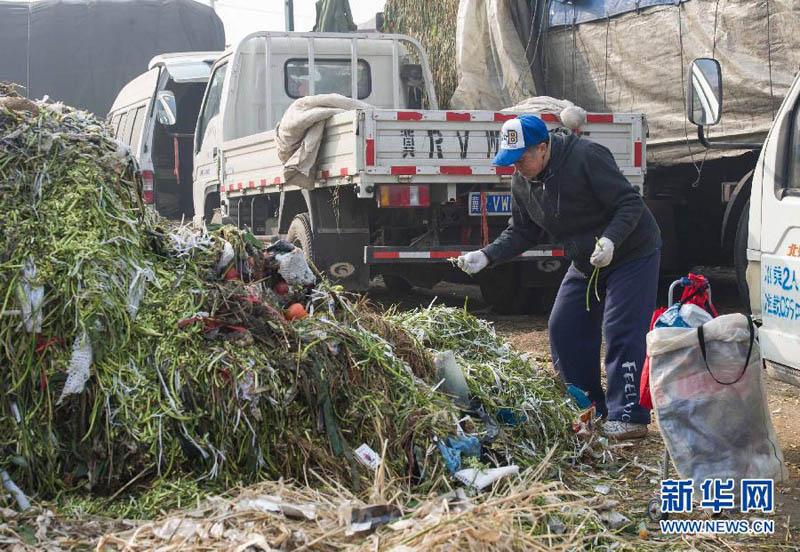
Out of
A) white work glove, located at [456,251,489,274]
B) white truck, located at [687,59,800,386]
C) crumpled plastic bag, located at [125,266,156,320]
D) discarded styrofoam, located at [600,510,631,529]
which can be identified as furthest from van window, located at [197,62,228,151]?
discarded styrofoam, located at [600,510,631,529]

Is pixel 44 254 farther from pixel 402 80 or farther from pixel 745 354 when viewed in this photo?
pixel 402 80

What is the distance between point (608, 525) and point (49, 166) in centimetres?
267

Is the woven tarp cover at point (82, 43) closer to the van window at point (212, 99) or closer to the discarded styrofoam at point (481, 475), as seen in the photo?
the van window at point (212, 99)

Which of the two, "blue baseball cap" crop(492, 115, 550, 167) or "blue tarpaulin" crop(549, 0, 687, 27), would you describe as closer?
"blue baseball cap" crop(492, 115, 550, 167)

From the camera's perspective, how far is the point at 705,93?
5031 mm

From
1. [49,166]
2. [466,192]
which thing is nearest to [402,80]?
[466,192]

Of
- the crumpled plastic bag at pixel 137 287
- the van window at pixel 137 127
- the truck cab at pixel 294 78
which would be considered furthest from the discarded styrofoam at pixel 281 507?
the van window at pixel 137 127

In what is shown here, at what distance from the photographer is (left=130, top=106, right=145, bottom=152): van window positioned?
12859 millimetres

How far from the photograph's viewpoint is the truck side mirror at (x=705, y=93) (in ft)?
16.4

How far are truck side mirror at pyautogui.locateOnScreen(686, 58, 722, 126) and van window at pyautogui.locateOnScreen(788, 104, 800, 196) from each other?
43 centimetres

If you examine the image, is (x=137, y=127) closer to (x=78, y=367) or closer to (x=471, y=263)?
(x=471, y=263)

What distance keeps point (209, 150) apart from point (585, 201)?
6854 millimetres

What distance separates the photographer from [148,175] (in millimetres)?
12391

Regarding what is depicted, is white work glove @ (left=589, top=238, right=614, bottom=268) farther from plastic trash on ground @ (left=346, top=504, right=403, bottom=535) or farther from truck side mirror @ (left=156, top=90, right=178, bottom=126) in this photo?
truck side mirror @ (left=156, top=90, right=178, bottom=126)
